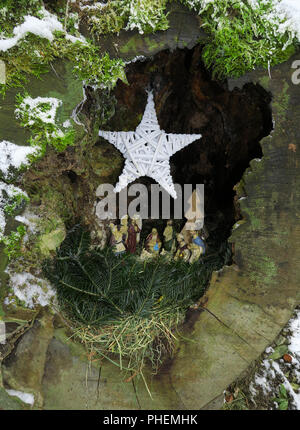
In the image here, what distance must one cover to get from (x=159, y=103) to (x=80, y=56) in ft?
2.21

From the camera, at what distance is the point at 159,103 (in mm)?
1795

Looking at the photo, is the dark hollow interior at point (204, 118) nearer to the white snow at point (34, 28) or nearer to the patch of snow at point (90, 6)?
the patch of snow at point (90, 6)

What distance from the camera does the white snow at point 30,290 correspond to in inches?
53.7

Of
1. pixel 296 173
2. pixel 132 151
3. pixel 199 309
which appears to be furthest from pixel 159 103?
pixel 199 309

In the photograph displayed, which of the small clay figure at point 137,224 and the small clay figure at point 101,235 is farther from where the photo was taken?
the small clay figure at point 137,224

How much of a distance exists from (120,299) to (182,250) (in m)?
0.54

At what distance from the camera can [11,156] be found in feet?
4.07

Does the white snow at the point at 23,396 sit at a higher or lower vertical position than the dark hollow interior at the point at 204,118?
lower

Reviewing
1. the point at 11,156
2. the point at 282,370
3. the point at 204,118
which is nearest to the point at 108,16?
the point at 11,156

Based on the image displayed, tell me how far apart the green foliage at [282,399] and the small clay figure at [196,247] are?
0.89 meters

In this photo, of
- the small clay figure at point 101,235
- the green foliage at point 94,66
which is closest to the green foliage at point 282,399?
the small clay figure at point 101,235

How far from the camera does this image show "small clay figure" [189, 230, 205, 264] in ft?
5.93

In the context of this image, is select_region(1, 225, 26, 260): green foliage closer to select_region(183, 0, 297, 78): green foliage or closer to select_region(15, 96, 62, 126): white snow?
select_region(15, 96, 62, 126): white snow
